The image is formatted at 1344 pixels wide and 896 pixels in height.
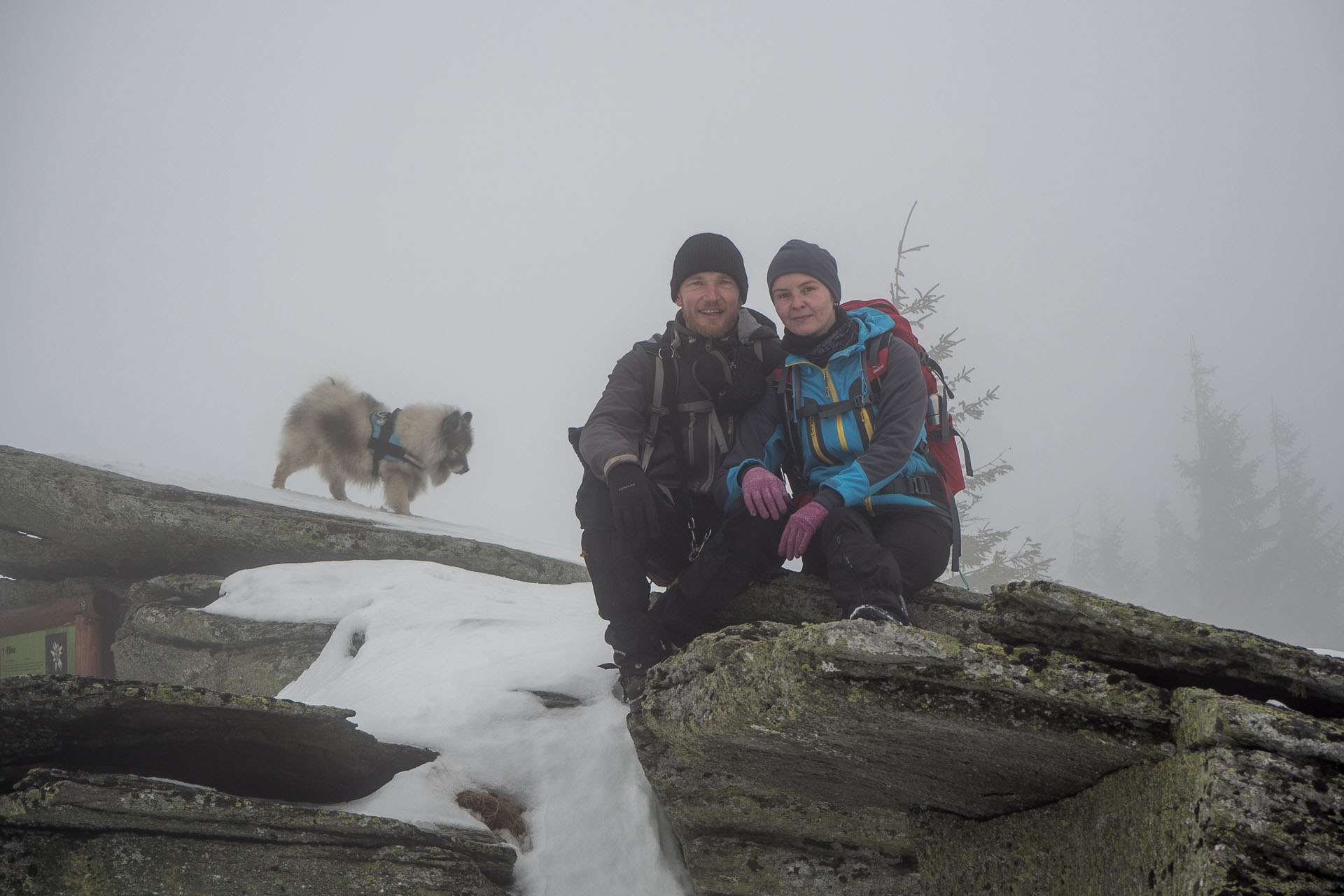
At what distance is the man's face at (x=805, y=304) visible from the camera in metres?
4.83

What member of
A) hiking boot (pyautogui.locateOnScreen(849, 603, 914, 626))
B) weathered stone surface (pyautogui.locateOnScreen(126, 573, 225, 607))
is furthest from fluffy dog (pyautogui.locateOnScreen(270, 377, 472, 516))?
hiking boot (pyautogui.locateOnScreen(849, 603, 914, 626))

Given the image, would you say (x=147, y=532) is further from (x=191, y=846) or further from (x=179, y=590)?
(x=191, y=846)

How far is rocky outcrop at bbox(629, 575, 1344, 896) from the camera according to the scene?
2012mm

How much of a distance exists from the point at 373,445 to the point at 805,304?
33.5 ft

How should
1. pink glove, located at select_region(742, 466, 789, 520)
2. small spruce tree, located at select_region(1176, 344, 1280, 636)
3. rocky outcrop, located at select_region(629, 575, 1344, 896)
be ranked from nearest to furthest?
rocky outcrop, located at select_region(629, 575, 1344, 896) → pink glove, located at select_region(742, 466, 789, 520) → small spruce tree, located at select_region(1176, 344, 1280, 636)

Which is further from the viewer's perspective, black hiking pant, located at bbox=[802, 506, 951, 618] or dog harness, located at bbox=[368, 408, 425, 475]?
dog harness, located at bbox=[368, 408, 425, 475]

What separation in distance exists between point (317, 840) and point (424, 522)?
9313mm

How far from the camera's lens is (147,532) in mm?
9406

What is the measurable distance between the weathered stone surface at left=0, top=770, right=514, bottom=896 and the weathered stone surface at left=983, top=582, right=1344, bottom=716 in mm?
2733

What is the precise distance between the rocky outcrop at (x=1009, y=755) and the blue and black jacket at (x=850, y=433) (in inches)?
49.3

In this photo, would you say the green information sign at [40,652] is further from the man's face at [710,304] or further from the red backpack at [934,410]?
the red backpack at [934,410]

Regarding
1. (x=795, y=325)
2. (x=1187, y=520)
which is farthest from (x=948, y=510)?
(x=1187, y=520)

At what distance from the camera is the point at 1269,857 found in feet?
6.14

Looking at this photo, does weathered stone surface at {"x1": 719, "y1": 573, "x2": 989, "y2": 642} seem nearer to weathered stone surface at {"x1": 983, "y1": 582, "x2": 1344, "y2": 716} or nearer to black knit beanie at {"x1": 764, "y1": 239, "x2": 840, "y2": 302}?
weathered stone surface at {"x1": 983, "y1": 582, "x2": 1344, "y2": 716}
